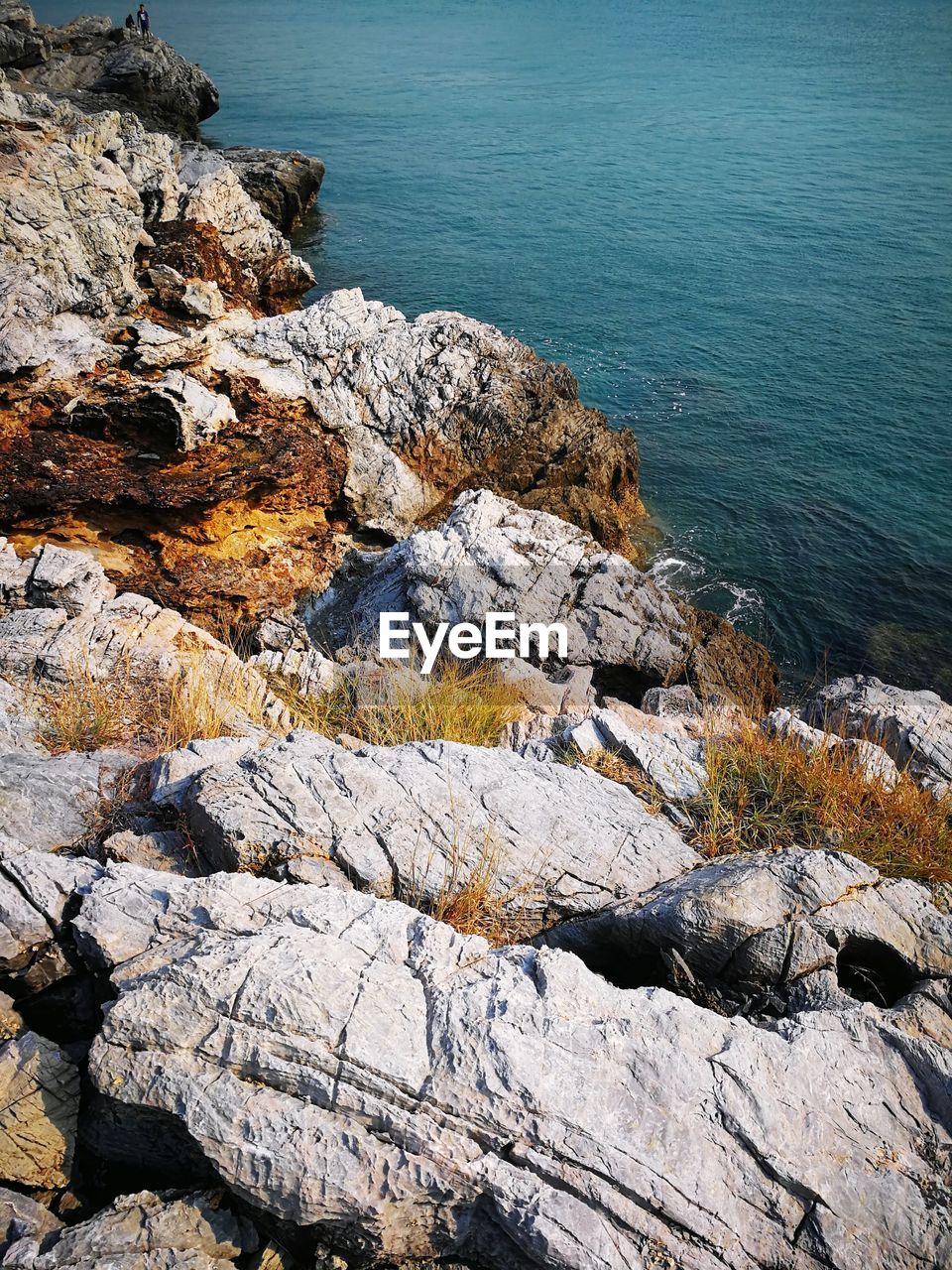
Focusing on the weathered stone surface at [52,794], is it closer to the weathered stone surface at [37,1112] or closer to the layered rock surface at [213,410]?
the weathered stone surface at [37,1112]

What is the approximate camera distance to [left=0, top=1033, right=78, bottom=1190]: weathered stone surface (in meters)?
3.23

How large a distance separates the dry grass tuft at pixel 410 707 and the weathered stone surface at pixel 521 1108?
9.79ft

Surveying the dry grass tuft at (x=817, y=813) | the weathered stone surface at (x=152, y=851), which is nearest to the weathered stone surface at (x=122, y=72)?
the weathered stone surface at (x=152, y=851)

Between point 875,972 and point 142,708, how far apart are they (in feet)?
17.7

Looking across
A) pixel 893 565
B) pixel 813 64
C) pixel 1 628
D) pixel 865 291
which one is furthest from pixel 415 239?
pixel 813 64

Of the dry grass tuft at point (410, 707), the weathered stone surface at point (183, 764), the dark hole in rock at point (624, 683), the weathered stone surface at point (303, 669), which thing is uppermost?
the weathered stone surface at point (183, 764)

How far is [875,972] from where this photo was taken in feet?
14.9

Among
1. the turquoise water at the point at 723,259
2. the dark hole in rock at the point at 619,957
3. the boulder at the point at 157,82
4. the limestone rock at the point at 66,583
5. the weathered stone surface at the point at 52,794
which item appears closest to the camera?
the dark hole in rock at the point at 619,957

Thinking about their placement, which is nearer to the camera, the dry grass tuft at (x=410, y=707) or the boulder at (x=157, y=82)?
the dry grass tuft at (x=410, y=707)

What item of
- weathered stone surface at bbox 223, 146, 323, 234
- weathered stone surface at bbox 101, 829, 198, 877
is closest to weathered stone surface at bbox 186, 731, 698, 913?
weathered stone surface at bbox 101, 829, 198, 877

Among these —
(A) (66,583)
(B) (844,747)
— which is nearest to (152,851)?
(A) (66,583)

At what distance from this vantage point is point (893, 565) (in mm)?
15625

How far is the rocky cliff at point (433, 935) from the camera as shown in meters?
3.12

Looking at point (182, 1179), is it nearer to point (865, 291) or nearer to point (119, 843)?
point (119, 843)
